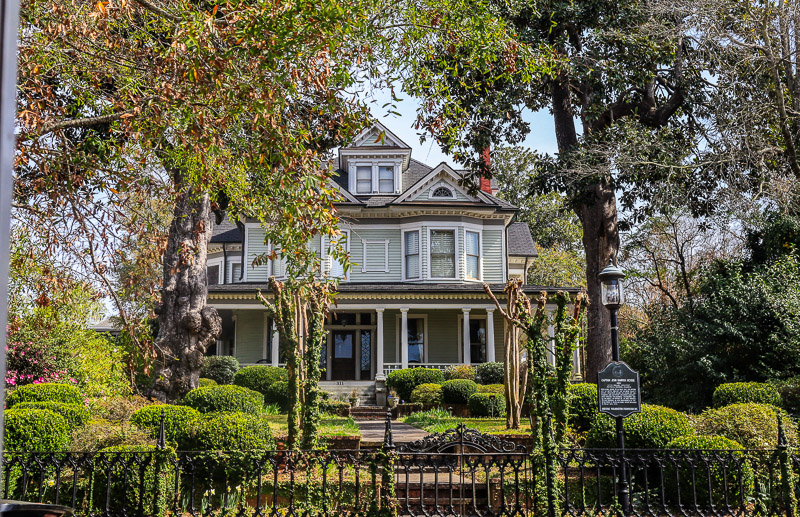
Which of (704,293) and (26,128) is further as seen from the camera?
(704,293)

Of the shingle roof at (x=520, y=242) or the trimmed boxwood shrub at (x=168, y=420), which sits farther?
the shingle roof at (x=520, y=242)

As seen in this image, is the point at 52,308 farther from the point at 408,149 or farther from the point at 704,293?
the point at 408,149

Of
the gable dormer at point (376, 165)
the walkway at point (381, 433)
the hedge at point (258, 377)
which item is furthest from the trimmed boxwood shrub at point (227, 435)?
the gable dormer at point (376, 165)

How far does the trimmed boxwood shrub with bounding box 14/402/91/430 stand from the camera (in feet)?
38.0

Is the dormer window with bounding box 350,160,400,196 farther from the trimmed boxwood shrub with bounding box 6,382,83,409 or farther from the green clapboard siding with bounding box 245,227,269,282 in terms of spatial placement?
the trimmed boxwood shrub with bounding box 6,382,83,409

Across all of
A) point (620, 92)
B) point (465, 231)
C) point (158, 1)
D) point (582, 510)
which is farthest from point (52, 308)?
point (465, 231)

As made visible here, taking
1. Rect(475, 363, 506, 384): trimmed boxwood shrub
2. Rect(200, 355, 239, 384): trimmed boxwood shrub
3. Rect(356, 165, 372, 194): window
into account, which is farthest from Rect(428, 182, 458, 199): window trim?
Rect(200, 355, 239, 384): trimmed boxwood shrub

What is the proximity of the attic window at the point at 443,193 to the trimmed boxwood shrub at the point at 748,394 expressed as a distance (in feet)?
57.1

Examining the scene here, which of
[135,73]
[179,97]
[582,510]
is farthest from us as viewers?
[582,510]

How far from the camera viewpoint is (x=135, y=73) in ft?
26.3

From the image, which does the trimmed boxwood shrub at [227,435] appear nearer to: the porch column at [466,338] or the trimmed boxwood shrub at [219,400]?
the trimmed boxwood shrub at [219,400]

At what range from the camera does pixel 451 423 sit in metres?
17.5

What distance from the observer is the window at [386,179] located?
3189cm

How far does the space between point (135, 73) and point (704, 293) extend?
16.3 meters
